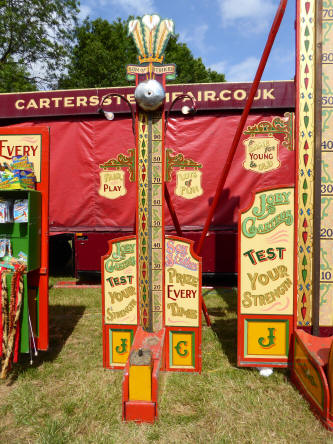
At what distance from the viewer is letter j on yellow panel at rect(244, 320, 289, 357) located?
11.3 feet

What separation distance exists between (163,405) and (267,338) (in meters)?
1.30

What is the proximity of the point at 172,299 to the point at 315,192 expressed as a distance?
1.89m

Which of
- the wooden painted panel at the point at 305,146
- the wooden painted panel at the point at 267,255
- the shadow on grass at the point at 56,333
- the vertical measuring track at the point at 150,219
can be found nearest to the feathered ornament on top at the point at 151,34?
the vertical measuring track at the point at 150,219

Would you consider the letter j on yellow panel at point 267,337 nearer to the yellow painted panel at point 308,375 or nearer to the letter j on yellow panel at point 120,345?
the yellow painted panel at point 308,375

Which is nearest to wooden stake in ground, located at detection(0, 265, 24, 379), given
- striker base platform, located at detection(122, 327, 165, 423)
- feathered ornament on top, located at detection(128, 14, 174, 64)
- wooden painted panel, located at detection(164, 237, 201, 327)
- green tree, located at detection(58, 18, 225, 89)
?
striker base platform, located at detection(122, 327, 165, 423)

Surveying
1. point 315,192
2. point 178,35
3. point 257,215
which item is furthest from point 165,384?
point 178,35

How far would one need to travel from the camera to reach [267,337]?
3.45m

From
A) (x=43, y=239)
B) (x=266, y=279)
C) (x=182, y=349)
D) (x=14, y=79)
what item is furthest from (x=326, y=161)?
(x=14, y=79)

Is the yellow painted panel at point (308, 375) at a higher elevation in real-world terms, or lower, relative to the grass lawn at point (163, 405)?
higher

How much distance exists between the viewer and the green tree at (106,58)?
19.2 metres

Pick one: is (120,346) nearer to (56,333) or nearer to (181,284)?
(181,284)

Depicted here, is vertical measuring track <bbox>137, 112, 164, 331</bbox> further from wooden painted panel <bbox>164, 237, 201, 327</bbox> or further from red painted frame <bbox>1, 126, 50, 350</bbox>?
red painted frame <bbox>1, 126, 50, 350</bbox>

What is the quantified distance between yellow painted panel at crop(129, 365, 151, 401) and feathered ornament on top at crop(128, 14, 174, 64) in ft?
10.1

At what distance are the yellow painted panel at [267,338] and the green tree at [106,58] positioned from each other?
707 inches
